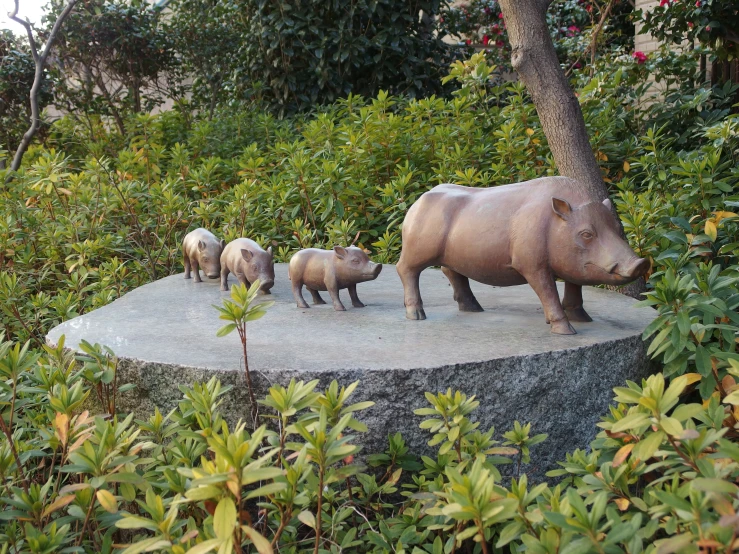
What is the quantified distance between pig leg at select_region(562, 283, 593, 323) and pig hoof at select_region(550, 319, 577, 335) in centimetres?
23

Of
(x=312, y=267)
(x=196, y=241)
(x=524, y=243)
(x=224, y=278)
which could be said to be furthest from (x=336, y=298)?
(x=196, y=241)

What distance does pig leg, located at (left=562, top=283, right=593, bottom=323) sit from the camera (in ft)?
10.5

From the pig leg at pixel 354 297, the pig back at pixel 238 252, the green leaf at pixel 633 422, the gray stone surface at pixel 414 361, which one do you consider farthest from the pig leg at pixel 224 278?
the green leaf at pixel 633 422

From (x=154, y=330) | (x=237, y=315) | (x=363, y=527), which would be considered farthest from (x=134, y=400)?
(x=363, y=527)

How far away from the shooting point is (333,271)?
3.60 m

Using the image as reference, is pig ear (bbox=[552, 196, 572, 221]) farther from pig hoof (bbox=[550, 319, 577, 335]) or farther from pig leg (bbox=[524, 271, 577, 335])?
pig hoof (bbox=[550, 319, 577, 335])

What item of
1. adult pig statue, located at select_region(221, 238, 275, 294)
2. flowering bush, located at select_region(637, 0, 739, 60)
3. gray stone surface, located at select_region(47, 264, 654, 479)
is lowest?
gray stone surface, located at select_region(47, 264, 654, 479)

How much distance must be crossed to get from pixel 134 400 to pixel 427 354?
3.83 ft

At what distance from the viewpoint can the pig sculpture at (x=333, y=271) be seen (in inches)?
140

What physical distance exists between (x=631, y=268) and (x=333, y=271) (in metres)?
1.43

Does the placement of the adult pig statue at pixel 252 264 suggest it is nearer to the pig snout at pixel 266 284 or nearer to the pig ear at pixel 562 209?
Answer: the pig snout at pixel 266 284

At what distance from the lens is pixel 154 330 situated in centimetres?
329

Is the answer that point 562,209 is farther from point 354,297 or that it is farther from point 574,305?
point 354,297

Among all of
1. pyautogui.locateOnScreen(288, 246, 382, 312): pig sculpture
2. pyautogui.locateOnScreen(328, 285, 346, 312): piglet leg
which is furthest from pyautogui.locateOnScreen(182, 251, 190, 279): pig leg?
pyautogui.locateOnScreen(328, 285, 346, 312): piglet leg
